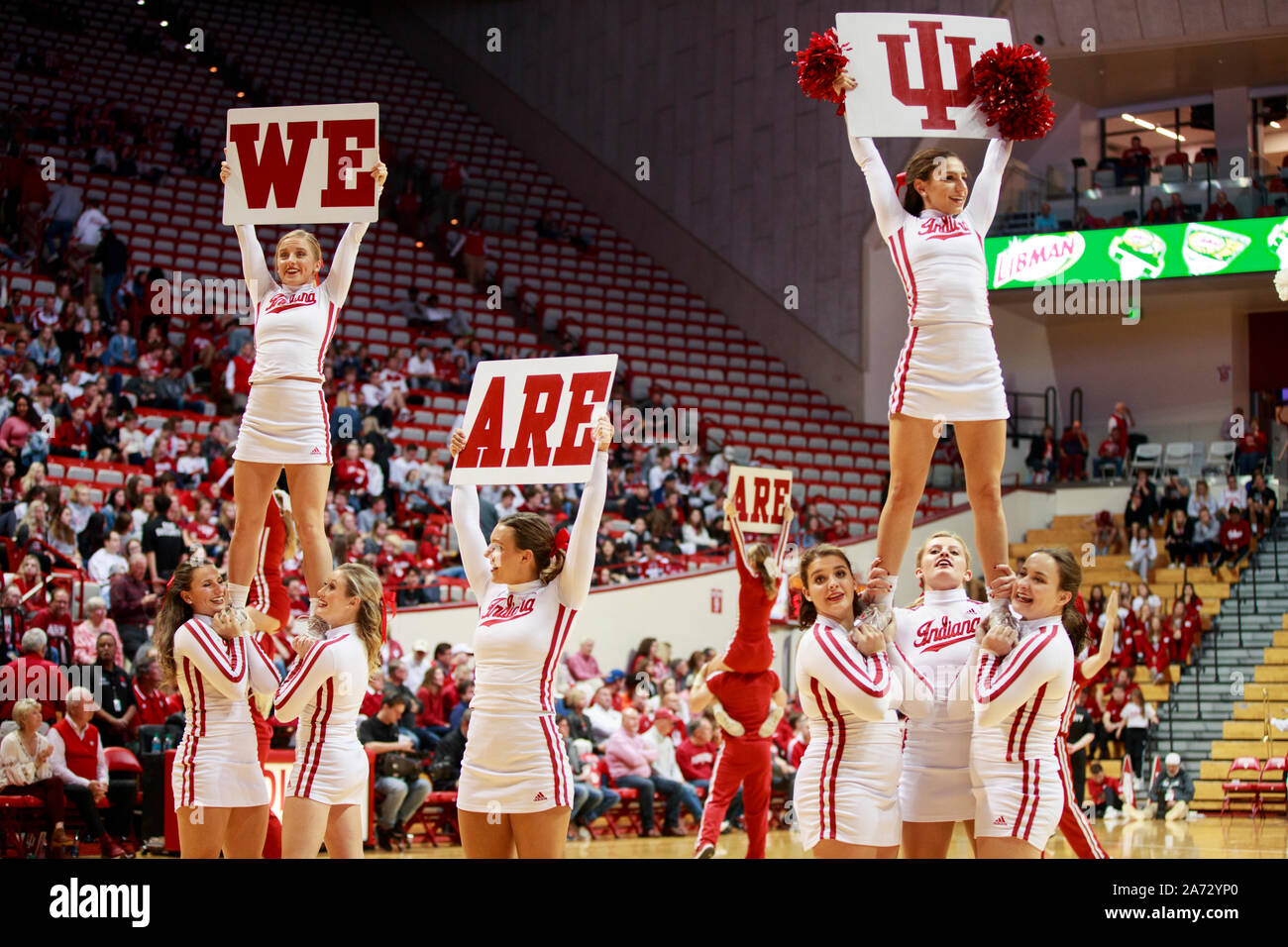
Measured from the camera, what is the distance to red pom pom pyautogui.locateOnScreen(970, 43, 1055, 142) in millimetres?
5004

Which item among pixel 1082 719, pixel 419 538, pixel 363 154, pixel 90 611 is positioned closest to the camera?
pixel 363 154

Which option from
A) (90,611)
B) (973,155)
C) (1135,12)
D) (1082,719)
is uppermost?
(1135,12)

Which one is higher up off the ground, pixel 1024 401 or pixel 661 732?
pixel 1024 401

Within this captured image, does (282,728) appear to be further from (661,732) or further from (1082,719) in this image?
(1082,719)

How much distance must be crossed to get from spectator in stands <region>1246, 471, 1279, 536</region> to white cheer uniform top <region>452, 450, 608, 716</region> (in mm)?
12892

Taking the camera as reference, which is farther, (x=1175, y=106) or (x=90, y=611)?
(x=1175, y=106)

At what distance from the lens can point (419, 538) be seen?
1258cm

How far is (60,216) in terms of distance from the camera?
14703 millimetres

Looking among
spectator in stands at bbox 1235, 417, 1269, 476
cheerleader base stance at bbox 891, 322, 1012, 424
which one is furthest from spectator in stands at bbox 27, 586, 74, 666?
spectator in stands at bbox 1235, 417, 1269, 476

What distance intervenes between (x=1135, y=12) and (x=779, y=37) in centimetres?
441

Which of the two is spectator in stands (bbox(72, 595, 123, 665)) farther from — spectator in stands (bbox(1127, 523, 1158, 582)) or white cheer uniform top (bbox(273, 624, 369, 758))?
spectator in stands (bbox(1127, 523, 1158, 582))

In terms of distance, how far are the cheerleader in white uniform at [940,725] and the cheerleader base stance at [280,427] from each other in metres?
2.17
